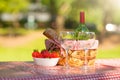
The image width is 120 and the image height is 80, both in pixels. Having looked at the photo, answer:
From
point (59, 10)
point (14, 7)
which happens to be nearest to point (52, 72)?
point (59, 10)

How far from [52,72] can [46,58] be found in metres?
0.15

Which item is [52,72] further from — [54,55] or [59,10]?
[59,10]

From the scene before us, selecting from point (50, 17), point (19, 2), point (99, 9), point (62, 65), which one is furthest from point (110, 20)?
point (62, 65)

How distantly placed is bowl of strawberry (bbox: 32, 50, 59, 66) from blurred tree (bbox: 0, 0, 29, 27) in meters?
11.6

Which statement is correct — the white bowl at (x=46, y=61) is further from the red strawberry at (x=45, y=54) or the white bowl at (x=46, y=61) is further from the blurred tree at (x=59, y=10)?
the blurred tree at (x=59, y=10)

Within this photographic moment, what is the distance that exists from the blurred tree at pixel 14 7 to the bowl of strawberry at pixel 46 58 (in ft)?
38.1

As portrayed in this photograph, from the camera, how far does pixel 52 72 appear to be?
1589mm

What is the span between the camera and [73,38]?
5.66ft

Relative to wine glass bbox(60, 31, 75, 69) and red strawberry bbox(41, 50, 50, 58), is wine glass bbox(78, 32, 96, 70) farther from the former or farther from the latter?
red strawberry bbox(41, 50, 50, 58)

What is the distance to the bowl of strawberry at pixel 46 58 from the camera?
173 centimetres

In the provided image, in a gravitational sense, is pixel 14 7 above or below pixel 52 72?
below

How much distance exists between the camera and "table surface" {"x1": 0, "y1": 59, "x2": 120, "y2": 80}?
1470 mm

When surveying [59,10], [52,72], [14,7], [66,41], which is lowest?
[59,10]

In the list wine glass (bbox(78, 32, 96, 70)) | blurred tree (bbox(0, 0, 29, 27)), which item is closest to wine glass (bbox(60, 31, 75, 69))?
wine glass (bbox(78, 32, 96, 70))
